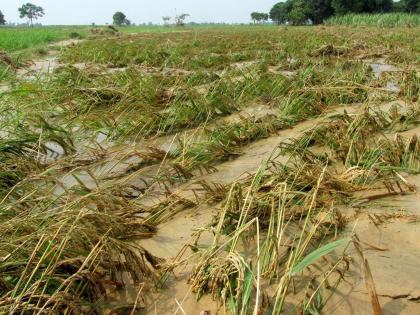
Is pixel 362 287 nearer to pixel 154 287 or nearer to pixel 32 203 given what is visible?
pixel 154 287

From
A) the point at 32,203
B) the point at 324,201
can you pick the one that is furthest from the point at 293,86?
the point at 32,203

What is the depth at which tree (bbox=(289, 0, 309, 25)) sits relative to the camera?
3866cm

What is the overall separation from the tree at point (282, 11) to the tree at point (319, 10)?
3138 millimetres

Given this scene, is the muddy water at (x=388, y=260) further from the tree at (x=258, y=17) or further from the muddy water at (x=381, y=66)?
the tree at (x=258, y=17)

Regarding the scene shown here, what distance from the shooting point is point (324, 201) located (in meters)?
2.43

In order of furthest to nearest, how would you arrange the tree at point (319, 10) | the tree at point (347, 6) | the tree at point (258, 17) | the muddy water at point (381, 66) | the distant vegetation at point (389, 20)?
the tree at point (258, 17), the tree at point (319, 10), the tree at point (347, 6), the distant vegetation at point (389, 20), the muddy water at point (381, 66)

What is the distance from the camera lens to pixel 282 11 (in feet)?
155

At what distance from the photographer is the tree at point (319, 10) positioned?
39750 millimetres

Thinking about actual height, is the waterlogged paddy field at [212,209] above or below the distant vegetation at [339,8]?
below

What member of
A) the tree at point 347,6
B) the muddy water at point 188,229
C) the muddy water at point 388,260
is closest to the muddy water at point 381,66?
the muddy water at point 188,229

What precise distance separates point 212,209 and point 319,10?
1638 inches

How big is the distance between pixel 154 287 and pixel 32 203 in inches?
43.8

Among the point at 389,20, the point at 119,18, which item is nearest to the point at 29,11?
the point at 119,18

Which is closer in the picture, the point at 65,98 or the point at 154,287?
the point at 154,287
